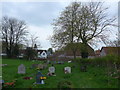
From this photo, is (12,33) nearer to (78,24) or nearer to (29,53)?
(29,53)

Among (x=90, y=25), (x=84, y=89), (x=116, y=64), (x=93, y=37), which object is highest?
(x=90, y=25)

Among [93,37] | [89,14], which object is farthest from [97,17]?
[93,37]

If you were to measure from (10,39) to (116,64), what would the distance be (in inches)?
1789

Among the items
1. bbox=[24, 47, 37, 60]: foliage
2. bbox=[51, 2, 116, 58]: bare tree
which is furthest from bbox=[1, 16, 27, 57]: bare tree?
bbox=[51, 2, 116, 58]: bare tree

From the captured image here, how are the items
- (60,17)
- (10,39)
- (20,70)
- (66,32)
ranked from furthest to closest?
(10,39) → (60,17) → (66,32) → (20,70)

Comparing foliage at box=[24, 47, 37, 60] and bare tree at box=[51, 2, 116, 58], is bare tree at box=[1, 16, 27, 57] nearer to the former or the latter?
foliage at box=[24, 47, 37, 60]

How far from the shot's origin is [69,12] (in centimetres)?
2438

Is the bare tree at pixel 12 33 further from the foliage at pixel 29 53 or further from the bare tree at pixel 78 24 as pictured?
the bare tree at pixel 78 24

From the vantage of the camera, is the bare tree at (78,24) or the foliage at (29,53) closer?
the bare tree at (78,24)

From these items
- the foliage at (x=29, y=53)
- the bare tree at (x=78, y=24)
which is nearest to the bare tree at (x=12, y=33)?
the foliage at (x=29, y=53)

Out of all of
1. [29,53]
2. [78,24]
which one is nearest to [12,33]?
[29,53]

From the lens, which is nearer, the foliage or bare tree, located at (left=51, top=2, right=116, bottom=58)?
bare tree, located at (left=51, top=2, right=116, bottom=58)

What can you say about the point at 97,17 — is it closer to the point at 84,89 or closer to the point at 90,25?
the point at 90,25

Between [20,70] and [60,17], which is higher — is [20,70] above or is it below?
below
